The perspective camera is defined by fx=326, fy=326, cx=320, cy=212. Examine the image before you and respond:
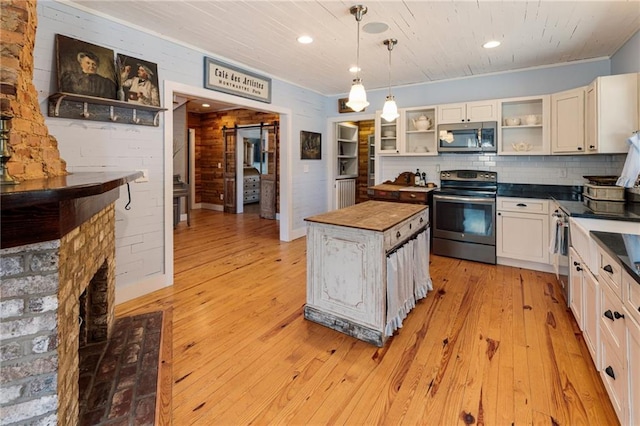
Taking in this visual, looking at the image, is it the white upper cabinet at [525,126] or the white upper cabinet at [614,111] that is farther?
the white upper cabinet at [525,126]

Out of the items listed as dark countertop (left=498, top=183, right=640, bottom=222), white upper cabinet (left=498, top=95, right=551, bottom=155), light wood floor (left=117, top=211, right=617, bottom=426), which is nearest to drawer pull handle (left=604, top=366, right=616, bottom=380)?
light wood floor (left=117, top=211, right=617, bottom=426)

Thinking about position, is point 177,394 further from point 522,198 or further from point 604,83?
point 604,83

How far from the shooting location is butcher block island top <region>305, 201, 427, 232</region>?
7.72 feet

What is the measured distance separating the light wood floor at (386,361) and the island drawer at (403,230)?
70 centimetres

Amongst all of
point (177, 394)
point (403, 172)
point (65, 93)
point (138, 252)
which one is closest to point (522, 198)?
point (403, 172)

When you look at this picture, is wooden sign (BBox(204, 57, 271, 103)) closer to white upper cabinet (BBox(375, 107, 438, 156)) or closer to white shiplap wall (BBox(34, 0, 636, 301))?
white shiplap wall (BBox(34, 0, 636, 301))

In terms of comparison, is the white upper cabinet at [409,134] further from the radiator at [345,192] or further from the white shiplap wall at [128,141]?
the white shiplap wall at [128,141]

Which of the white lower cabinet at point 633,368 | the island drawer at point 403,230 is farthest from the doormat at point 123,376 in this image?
the white lower cabinet at point 633,368

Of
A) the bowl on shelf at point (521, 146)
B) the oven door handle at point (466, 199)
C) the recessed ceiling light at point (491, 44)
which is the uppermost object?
the recessed ceiling light at point (491, 44)

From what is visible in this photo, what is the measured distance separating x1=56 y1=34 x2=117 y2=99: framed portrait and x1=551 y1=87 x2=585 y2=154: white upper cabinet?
471cm

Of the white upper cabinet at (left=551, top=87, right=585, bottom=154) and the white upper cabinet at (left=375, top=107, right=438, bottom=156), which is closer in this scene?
the white upper cabinet at (left=551, top=87, right=585, bottom=154)

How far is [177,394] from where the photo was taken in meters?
1.84

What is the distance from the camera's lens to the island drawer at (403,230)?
2.36 m

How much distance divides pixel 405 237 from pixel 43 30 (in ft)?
10.6
